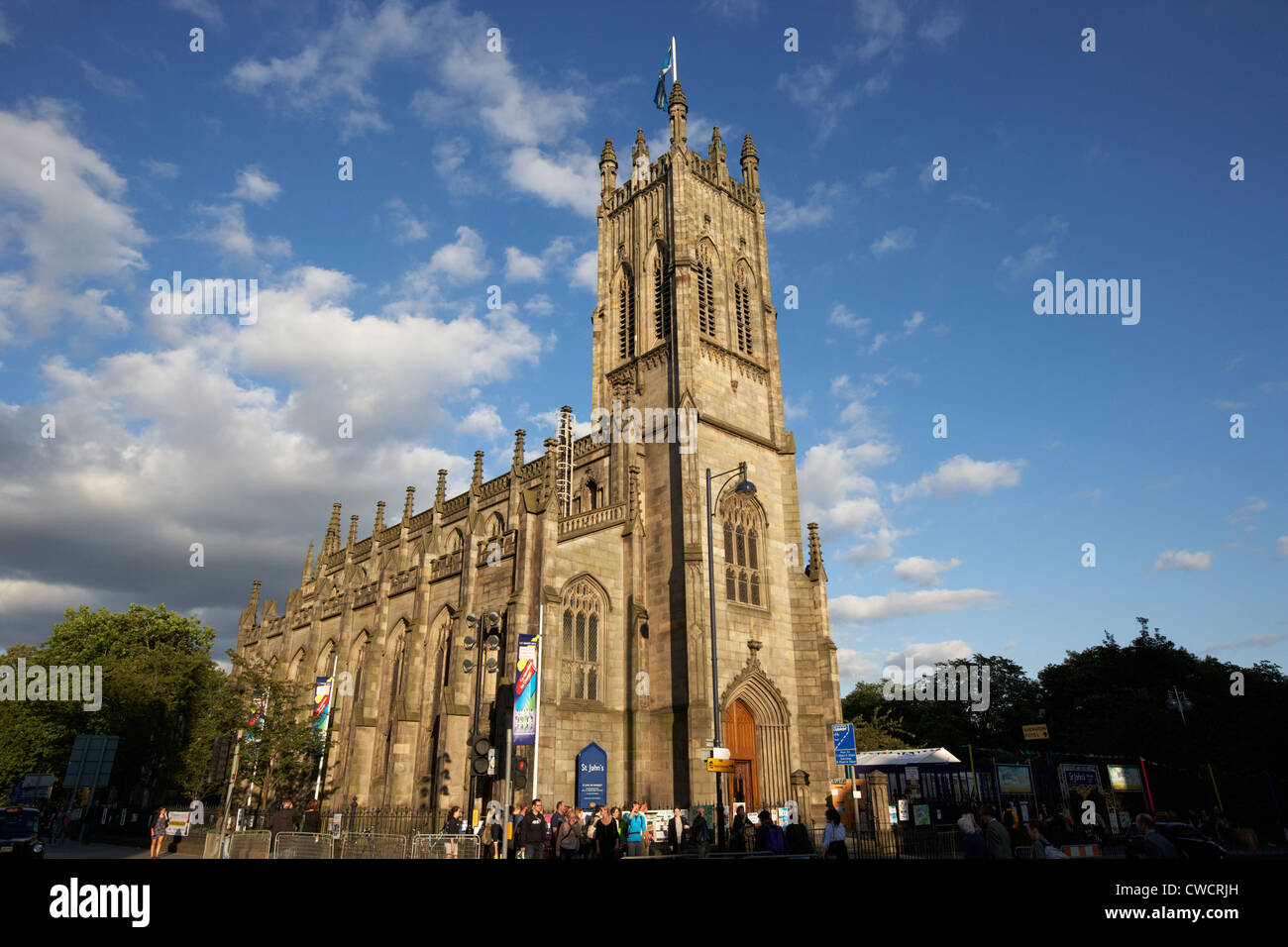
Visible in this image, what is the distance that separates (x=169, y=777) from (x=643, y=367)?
43103mm

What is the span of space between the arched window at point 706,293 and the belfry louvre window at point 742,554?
8877 mm

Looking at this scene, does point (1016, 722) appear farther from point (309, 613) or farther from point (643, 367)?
point (309, 613)

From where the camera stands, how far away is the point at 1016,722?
210 feet

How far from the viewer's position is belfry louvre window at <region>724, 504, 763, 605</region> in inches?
1273

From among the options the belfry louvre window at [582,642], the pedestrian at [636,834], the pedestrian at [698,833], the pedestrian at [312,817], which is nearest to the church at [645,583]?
the belfry louvre window at [582,642]

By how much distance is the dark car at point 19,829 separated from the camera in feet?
57.6

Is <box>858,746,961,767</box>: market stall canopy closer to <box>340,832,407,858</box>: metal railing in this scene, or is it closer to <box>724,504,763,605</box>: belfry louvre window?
<box>724,504,763,605</box>: belfry louvre window

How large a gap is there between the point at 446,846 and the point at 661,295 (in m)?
26.4

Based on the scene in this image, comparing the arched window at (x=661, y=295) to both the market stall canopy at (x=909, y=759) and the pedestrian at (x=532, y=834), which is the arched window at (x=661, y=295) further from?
the pedestrian at (x=532, y=834)

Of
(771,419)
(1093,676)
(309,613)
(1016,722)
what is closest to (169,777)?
(309,613)

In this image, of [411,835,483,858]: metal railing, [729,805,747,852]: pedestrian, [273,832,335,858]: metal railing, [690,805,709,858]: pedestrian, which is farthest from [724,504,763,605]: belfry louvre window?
[273,832,335,858]: metal railing

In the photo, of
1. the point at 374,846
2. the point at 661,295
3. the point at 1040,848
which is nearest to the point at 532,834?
the point at 374,846

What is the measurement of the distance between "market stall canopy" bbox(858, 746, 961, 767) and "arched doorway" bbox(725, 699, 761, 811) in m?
8.26
